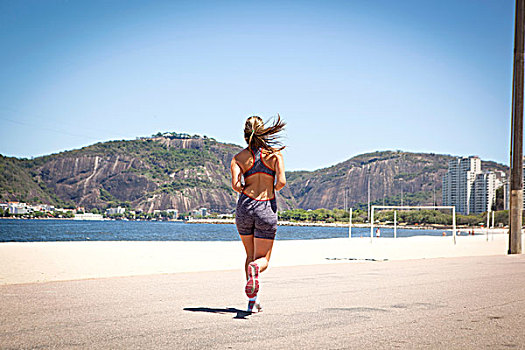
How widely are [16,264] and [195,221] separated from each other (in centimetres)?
17163

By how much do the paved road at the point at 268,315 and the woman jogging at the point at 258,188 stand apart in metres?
0.67

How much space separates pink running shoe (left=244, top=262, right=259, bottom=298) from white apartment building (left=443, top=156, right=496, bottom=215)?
176109mm

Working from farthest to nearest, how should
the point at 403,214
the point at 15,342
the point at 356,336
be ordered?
the point at 403,214 → the point at 356,336 → the point at 15,342

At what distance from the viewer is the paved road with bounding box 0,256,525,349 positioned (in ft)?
13.0

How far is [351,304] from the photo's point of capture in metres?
5.84

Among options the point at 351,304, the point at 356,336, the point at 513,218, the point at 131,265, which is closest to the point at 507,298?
the point at 351,304

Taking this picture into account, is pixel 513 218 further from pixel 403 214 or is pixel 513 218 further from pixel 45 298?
pixel 403 214

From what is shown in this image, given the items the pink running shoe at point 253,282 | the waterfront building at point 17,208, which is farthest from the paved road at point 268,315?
the waterfront building at point 17,208

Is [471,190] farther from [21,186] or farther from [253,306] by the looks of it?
[253,306]

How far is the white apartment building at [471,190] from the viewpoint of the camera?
17950cm

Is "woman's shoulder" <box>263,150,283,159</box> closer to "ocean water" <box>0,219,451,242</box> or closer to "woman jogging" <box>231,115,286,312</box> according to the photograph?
"woman jogging" <box>231,115,286,312</box>

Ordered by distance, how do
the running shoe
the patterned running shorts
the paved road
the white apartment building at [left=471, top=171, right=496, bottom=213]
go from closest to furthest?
1. the paved road
2. the running shoe
3. the patterned running shorts
4. the white apartment building at [left=471, top=171, right=496, bottom=213]

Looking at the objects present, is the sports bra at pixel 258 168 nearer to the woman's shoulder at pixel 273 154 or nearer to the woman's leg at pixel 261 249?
the woman's shoulder at pixel 273 154

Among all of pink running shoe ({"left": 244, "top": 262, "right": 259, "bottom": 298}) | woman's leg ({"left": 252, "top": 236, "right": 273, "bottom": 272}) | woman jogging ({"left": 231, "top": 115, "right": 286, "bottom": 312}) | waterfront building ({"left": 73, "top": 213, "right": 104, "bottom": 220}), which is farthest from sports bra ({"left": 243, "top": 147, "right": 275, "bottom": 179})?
waterfront building ({"left": 73, "top": 213, "right": 104, "bottom": 220})
